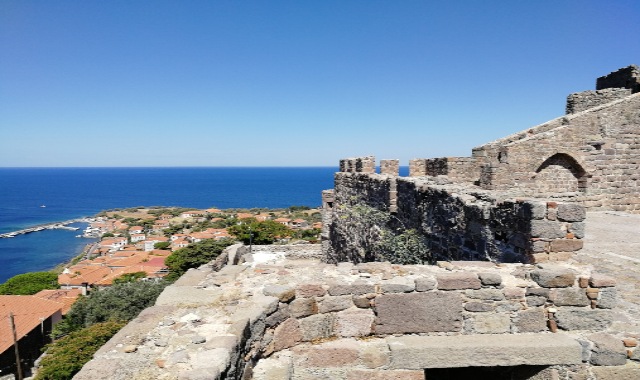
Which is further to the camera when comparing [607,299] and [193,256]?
[193,256]

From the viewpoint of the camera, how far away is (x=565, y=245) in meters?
3.92

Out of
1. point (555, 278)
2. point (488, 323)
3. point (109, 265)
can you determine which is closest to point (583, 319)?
point (555, 278)

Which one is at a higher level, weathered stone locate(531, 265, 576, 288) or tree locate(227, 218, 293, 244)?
weathered stone locate(531, 265, 576, 288)

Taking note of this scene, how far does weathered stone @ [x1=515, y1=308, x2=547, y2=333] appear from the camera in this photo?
143 inches

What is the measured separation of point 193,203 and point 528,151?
132974 mm

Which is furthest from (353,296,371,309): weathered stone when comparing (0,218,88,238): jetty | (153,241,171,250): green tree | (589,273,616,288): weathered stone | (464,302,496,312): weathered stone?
(0,218,88,238): jetty

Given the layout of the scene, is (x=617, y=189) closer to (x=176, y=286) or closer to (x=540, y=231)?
(x=540, y=231)

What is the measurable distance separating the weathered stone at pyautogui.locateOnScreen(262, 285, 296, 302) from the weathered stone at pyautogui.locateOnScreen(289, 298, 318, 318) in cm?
7

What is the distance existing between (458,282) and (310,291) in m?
1.45

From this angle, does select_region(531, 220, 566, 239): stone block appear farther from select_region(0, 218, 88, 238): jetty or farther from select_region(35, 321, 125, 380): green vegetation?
select_region(0, 218, 88, 238): jetty

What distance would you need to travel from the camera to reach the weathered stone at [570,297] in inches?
141

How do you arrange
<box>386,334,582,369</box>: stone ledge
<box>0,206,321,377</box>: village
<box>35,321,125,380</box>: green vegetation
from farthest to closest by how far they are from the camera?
<box>0,206,321,377</box>: village < <box>35,321,125,380</box>: green vegetation < <box>386,334,582,369</box>: stone ledge

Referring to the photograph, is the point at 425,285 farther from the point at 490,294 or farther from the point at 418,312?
the point at 490,294

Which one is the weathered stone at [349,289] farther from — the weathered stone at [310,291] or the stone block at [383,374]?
the stone block at [383,374]
